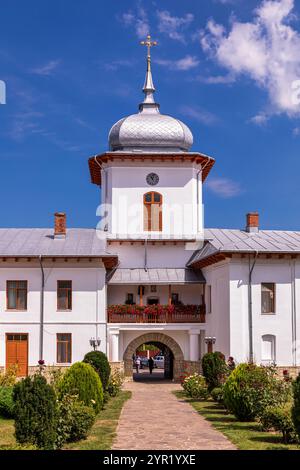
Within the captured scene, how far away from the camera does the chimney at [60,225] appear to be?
33.7m

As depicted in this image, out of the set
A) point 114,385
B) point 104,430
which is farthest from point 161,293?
point 104,430

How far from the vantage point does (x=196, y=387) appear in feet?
82.5

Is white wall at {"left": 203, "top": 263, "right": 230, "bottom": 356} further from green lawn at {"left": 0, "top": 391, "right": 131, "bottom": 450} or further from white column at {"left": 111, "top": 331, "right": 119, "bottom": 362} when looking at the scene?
green lawn at {"left": 0, "top": 391, "right": 131, "bottom": 450}

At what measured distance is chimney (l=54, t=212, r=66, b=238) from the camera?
33.7 m

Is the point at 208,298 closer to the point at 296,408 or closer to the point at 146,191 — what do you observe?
the point at 146,191

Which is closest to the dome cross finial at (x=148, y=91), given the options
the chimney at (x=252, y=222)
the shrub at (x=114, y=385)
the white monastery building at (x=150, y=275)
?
the white monastery building at (x=150, y=275)

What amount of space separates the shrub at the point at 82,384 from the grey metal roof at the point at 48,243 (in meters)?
12.1

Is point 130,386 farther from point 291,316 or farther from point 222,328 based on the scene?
point 291,316

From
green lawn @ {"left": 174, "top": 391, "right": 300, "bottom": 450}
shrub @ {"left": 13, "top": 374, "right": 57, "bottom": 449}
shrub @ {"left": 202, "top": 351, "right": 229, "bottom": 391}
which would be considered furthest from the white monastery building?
shrub @ {"left": 13, "top": 374, "right": 57, "bottom": 449}

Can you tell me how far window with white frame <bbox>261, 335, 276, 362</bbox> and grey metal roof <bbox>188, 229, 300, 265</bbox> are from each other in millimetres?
3611

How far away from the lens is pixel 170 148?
118 feet
